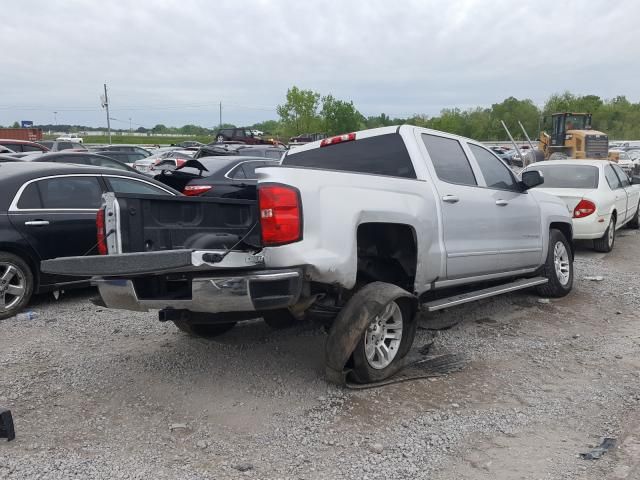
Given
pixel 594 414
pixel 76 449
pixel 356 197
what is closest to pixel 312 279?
pixel 356 197

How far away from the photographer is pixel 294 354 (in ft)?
17.5

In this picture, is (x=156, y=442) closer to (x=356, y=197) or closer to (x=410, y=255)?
(x=356, y=197)

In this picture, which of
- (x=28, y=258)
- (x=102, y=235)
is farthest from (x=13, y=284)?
(x=102, y=235)

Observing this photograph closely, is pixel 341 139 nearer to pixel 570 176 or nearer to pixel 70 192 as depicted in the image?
pixel 70 192

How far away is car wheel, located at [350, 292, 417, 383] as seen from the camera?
4.42 metres

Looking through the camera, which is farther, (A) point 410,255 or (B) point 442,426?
(A) point 410,255

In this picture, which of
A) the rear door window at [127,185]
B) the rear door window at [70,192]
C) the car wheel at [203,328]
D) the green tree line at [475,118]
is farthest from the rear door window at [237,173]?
the green tree line at [475,118]

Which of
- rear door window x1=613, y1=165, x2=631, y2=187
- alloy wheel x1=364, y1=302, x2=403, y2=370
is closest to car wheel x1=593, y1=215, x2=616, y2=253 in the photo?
rear door window x1=613, y1=165, x2=631, y2=187

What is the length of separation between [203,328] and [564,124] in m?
23.9

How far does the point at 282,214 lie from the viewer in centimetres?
399

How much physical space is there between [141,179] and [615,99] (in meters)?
112

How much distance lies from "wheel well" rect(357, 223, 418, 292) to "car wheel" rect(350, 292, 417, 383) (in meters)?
0.40

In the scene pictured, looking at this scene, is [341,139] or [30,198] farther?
[30,198]

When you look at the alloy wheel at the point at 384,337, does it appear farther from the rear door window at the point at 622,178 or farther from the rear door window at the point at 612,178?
the rear door window at the point at 622,178
